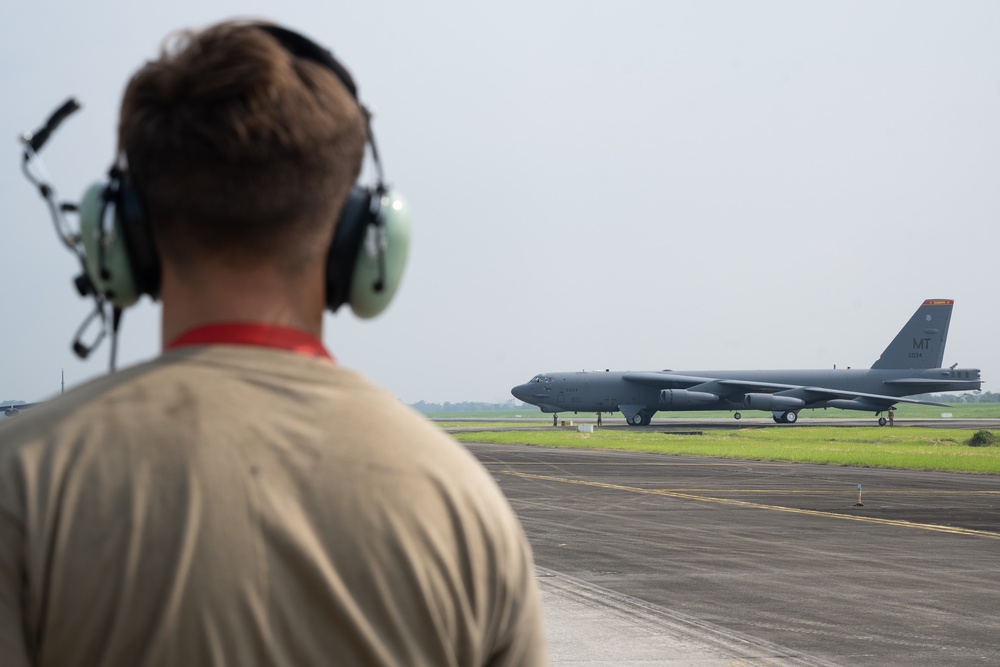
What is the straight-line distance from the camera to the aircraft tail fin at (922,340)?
2798 inches

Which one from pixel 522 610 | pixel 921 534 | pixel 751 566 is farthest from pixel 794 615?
pixel 522 610

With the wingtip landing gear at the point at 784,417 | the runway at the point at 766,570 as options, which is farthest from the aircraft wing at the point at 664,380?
the runway at the point at 766,570

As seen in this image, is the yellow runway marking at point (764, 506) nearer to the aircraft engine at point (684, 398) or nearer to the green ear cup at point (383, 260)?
the green ear cup at point (383, 260)

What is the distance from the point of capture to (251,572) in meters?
1.45

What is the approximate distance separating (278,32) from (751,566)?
1238 centimetres

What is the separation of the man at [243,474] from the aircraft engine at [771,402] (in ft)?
214

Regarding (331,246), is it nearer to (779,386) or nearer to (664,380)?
(664,380)

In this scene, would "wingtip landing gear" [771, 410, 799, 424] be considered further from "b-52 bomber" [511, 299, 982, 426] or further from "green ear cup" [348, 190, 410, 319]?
"green ear cup" [348, 190, 410, 319]

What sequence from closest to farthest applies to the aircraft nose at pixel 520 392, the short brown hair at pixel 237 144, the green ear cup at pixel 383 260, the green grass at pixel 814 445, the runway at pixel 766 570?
the short brown hair at pixel 237 144 → the green ear cup at pixel 383 260 → the runway at pixel 766 570 → the green grass at pixel 814 445 → the aircraft nose at pixel 520 392

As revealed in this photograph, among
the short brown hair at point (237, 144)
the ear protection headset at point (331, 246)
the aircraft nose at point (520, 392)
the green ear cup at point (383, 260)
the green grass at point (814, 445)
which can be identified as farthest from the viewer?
the aircraft nose at point (520, 392)

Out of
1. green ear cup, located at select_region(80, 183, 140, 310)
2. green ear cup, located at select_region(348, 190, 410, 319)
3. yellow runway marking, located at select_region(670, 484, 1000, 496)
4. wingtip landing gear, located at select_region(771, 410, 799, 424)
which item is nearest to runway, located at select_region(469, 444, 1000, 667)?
yellow runway marking, located at select_region(670, 484, 1000, 496)

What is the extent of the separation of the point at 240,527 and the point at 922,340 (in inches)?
2986

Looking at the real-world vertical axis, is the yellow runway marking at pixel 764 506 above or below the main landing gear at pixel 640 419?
above

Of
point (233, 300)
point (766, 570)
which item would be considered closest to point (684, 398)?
point (766, 570)
